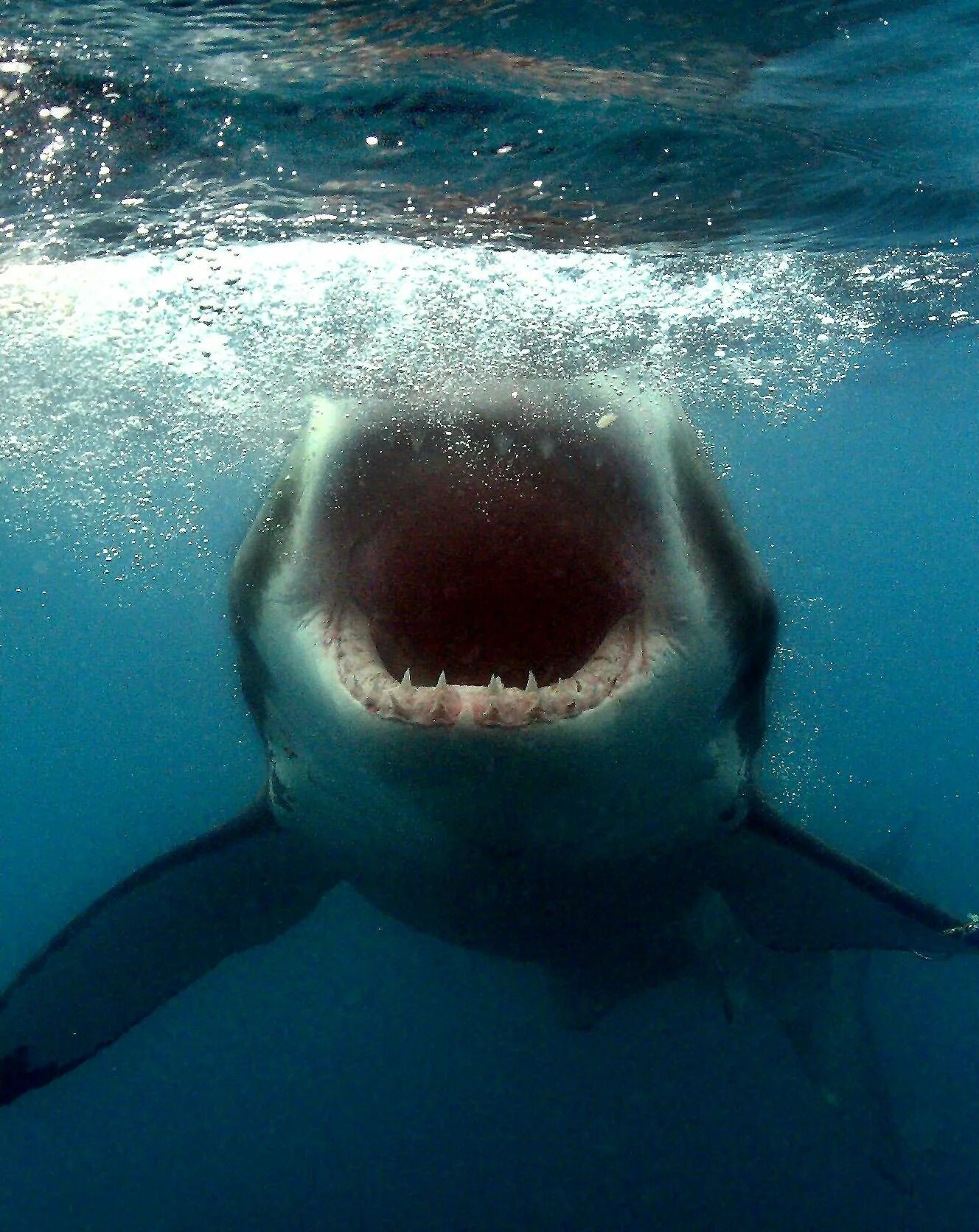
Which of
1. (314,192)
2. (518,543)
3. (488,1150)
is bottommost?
(488,1150)

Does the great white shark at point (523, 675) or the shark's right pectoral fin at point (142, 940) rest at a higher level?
the great white shark at point (523, 675)

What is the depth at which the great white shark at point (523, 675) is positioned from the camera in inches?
107

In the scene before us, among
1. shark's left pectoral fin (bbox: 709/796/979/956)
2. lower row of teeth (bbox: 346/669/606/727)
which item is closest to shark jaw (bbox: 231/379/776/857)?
lower row of teeth (bbox: 346/669/606/727)

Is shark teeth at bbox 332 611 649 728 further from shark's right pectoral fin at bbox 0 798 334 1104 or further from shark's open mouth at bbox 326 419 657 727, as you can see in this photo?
shark's right pectoral fin at bbox 0 798 334 1104

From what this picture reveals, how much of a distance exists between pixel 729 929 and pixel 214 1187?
998 centimetres

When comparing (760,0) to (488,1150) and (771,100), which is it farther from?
(488,1150)

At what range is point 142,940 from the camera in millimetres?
5289

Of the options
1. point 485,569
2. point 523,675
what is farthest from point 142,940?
point 485,569

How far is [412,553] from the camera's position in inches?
126

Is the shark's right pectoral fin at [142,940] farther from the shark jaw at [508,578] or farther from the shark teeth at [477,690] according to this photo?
the shark teeth at [477,690]

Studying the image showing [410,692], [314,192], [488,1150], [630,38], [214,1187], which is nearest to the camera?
[410,692]

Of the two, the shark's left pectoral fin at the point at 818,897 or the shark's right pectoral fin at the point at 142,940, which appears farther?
the shark's right pectoral fin at the point at 142,940

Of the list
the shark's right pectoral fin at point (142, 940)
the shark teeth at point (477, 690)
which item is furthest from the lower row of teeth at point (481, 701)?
the shark's right pectoral fin at point (142, 940)

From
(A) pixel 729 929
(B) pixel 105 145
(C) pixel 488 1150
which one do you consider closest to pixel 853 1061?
(A) pixel 729 929
